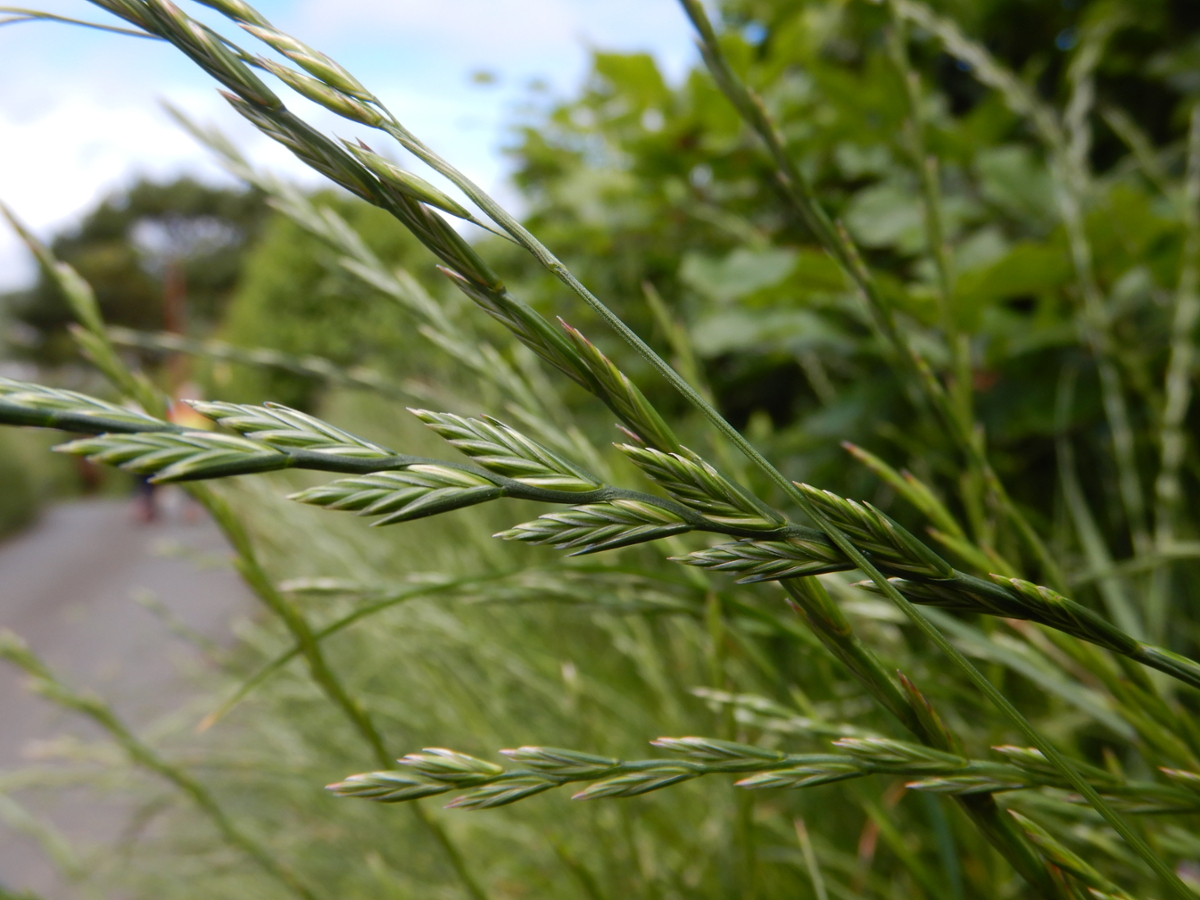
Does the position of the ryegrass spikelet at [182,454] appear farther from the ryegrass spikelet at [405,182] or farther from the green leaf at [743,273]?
the green leaf at [743,273]

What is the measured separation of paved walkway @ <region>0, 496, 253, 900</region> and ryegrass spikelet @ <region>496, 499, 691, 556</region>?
658 millimetres

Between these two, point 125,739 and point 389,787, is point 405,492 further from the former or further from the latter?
point 125,739

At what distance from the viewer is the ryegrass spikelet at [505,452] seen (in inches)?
8.0

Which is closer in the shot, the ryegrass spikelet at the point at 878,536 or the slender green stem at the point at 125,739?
the ryegrass spikelet at the point at 878,536

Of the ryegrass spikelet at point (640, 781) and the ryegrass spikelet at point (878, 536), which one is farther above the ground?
the ryegrass spikelet at point (878, 536)

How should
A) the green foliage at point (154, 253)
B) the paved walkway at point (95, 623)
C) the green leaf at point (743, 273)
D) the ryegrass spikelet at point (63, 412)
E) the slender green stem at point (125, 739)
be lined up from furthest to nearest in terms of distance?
the green foliage at point (154, 253), the paved walkway at point (95, 623), the green leaf at point (743, 273), the slender green stem at point (125, 739), the ryegrass spikelet at point (63, 412)

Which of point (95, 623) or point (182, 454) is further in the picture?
point (95, 623)

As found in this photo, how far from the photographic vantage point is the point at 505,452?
0.21m

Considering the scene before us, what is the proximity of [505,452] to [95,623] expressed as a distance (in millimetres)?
4781

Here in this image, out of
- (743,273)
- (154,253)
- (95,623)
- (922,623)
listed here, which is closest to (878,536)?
(922,623)

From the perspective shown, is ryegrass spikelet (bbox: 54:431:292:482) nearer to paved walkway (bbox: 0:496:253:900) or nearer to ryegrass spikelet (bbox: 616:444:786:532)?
ryegrass spikelet (bbox: 616:444:786:532)

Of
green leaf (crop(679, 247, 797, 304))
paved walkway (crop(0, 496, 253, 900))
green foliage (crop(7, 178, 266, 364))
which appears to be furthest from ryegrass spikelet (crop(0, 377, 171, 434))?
green foliage (crop(7, 178, 266, 364))

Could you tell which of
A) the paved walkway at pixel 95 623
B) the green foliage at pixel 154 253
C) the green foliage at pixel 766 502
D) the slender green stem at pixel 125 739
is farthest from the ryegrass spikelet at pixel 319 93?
the green foliage at pixel 154 253

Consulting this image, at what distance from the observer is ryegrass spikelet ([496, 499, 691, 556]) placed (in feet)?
0.67
